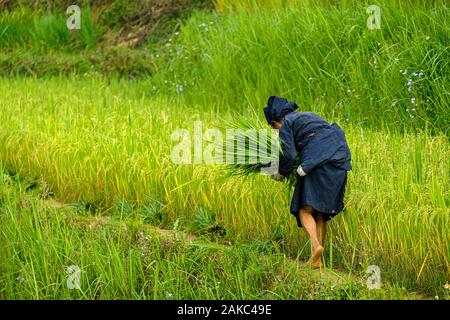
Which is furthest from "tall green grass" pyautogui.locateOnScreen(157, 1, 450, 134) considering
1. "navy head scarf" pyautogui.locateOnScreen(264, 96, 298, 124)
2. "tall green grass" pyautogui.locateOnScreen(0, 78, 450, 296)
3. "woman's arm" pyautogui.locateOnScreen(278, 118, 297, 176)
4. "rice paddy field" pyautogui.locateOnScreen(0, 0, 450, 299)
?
"woman's arm" pyautogui.locateOnScreen(278, 118, 297, 176)

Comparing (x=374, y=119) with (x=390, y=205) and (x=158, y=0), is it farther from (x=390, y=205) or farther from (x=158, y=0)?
(x=158, y=0)

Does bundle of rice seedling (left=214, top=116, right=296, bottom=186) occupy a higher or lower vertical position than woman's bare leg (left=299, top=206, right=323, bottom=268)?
higher

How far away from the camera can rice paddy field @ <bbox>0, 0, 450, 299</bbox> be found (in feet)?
16.1

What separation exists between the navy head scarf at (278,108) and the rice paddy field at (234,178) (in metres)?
0.55

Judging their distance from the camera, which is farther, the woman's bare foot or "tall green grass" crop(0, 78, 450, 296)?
"tall green grass" crop(0, 78, 450, 296)

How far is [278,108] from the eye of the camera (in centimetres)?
525

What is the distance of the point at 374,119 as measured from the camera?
7.83 m

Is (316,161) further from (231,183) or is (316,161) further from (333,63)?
(333,63)

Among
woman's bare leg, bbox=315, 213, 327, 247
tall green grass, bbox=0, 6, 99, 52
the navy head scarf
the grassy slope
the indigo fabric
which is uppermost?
tall green grass, bbox=0, 6, 99, 52

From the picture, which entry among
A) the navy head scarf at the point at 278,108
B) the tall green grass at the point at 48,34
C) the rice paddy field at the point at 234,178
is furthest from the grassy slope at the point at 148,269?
the tall green grass at the point at 48,34

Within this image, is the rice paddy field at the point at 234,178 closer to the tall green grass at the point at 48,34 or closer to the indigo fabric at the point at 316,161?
the indigo fabric at the point at 316,161

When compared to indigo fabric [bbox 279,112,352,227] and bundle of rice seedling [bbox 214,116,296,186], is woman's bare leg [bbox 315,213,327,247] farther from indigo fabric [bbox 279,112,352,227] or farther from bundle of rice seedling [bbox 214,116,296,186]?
bundle of rice seedling [bbox 214,116,296,186]

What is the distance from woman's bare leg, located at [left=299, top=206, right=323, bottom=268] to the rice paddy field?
0.24 ft
